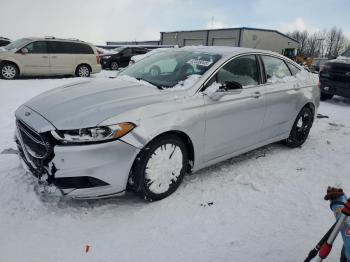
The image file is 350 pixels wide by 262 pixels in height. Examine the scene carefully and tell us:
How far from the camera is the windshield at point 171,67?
4.00 meters

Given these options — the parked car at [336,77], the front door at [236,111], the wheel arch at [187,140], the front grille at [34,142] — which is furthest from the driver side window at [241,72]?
the parked car at [336,77]

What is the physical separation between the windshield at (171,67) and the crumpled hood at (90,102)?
0.29 meters

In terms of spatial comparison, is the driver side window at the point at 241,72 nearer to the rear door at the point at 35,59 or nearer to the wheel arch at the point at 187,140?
the wheel arch at the point at 187,140

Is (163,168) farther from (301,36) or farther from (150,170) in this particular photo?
(301,36)

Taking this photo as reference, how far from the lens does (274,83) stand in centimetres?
485

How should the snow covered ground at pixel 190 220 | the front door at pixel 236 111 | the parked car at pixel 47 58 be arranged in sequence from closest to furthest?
the snow covered ground at pixel 190 220 < the front door at pixel 236 111 < the parked car at pixel 47 58

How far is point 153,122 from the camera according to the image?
10.8ft

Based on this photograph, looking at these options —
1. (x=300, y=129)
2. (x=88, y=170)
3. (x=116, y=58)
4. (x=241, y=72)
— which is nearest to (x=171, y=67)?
(x=241, y=72)

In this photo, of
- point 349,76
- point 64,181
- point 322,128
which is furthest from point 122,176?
point 349,76

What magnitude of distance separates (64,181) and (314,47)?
9360cm

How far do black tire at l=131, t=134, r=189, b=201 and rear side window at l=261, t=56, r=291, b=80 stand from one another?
1.97 meters

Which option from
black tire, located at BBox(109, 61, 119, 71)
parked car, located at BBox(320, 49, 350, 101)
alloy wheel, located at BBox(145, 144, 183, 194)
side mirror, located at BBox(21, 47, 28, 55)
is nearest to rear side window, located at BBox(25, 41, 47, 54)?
side mirror, located at BBox(21, 47, 28, 55)

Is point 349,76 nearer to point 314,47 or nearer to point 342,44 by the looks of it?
point 314,47

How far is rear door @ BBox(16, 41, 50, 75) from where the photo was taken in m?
12.9
